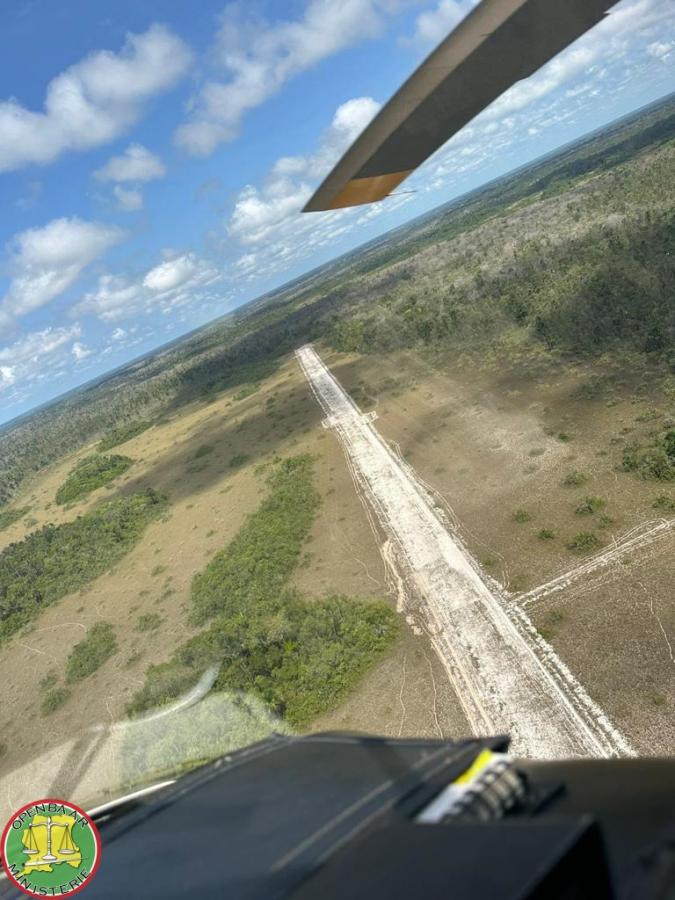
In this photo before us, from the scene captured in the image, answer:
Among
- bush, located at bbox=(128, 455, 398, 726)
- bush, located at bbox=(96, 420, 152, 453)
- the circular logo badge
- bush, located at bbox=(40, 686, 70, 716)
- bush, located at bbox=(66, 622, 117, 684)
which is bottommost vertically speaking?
bush, located at bbox=(128, 455, 398, 726)

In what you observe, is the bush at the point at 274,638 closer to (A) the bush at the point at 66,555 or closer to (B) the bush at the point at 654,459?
(B) the bush at the point at 654,459

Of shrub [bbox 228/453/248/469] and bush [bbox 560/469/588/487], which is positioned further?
shrub [bbox 228/453/248/469]

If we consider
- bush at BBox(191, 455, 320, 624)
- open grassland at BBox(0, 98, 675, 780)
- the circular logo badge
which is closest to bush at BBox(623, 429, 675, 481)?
open grassland at BBox(0, 98, 675, 780)

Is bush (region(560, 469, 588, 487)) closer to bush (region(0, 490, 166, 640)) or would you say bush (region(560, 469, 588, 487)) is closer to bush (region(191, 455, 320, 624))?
bush (region(191, 455, 320, 624))

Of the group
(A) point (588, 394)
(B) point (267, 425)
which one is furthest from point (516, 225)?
(A) point (588, 394)

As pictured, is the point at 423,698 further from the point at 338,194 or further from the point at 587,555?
the point at 338,194

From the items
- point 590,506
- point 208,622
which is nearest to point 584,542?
point 590,506

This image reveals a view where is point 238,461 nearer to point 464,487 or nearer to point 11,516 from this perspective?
point 464,487

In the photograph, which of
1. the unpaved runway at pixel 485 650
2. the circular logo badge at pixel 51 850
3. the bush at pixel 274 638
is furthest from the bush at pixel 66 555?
the circular logo badge at pixel 51 850

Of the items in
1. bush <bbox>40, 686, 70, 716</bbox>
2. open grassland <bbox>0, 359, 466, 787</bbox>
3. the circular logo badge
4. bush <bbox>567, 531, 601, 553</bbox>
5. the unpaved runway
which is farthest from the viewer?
bush <bbox>40, 686, 70, 716</bbox>
